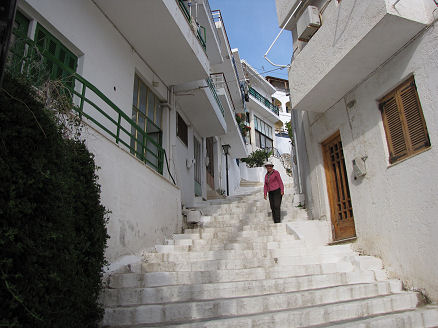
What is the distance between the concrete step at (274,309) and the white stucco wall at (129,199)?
1483mm

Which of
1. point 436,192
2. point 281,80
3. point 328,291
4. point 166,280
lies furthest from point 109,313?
point 281,80

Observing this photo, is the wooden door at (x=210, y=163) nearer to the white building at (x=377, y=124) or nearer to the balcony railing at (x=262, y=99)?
the white building at (x=377, y=124)

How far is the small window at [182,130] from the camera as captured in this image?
38.2ft

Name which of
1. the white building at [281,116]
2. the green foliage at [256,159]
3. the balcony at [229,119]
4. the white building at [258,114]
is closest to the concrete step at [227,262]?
the balcony at [229,119]

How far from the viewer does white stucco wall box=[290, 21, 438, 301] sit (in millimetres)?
5051

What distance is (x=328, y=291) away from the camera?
4770 mm

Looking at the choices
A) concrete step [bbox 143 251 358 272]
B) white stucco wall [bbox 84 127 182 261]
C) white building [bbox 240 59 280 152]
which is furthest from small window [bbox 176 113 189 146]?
white building [bbox 240 59 280 152]

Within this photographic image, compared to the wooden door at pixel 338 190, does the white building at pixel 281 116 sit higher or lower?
higher

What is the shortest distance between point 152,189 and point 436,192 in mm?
5180

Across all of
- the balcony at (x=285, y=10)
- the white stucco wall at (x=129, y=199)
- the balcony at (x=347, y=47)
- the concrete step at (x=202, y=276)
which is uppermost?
the balcony at (x=285, y=10)

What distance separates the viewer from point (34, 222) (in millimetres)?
2664

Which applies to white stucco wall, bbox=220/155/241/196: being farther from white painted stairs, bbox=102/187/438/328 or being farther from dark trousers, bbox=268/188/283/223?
white painted stairs, bbox=102/187/438/328

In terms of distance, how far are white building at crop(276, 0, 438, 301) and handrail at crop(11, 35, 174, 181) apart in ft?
12.1

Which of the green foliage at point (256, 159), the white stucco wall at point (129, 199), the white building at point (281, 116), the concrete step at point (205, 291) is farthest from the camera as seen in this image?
the white building at point (281, 116)
